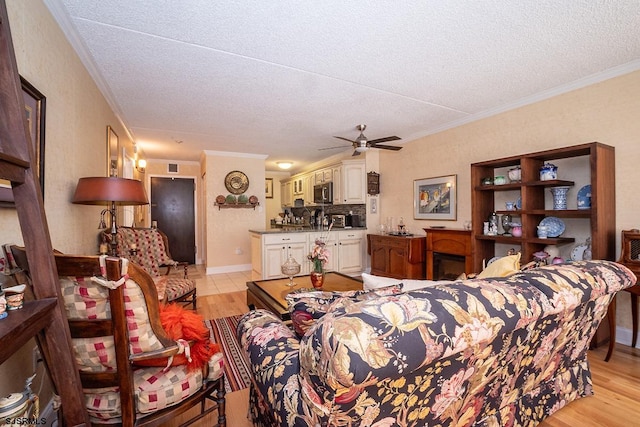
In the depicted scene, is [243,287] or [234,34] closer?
[234,34]

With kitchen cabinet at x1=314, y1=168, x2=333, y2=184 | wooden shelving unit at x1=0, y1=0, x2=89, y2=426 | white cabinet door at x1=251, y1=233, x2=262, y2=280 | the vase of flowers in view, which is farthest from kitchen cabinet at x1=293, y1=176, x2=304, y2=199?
wooden shelving unit at x1=0, y1=0, x2=89, y2=426

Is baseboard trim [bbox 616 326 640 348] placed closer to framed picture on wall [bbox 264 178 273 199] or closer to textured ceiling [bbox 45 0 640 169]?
textured ceiling [bbox 45 0 640 169]

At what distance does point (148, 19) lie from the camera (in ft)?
6.24

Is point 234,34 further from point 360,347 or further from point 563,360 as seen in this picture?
point 563,360

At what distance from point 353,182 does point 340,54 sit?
3237 mm

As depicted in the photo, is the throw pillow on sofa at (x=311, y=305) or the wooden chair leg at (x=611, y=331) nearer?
the throw pillow on sofa at (x=311, y=305)

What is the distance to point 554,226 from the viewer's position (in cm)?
296

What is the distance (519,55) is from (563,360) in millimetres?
2274

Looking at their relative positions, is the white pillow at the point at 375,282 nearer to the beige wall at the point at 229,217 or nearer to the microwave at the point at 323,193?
the microwave at the point at 323,193

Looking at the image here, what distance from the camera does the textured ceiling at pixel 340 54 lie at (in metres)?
A: 1.85

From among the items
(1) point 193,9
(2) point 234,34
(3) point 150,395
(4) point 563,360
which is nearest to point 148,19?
(1) point 193,9

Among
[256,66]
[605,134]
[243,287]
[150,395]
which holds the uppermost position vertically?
[256,66]

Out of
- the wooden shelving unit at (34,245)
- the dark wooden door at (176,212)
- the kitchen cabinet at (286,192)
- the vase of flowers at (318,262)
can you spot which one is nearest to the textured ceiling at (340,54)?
the wooden shelving unit at (34,245)

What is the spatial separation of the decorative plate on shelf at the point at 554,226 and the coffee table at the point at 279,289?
204 cm
